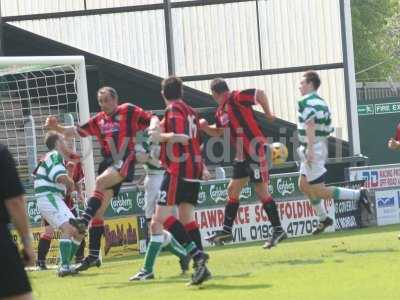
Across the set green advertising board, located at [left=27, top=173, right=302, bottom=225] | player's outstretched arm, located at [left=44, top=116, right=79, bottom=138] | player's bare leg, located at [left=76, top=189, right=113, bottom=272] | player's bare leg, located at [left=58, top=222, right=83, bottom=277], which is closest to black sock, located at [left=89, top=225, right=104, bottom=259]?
player's bare leg, located at [left=76, top=189, right=113, bottom=272]

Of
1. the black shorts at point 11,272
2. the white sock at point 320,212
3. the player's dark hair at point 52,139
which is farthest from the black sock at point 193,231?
the black shorts at point 11,272

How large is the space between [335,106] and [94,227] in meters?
16.9

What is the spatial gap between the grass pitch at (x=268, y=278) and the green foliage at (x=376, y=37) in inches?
1949

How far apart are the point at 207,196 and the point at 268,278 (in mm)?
10032

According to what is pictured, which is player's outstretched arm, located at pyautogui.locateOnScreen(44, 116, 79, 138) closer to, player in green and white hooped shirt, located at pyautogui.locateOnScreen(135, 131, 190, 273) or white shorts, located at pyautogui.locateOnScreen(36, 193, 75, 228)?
player in green and white hooped shirt, located at pyautogui.locateOnScreen(135, 131, 190, 273)

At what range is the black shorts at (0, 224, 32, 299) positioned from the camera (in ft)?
21.2

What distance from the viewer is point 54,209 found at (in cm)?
1496

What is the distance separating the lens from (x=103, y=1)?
30484mm

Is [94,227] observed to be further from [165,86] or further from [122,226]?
[122,226]

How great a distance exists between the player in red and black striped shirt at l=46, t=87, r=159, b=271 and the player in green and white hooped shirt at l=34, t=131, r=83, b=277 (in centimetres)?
47

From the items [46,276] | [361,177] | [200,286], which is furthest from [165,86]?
[361,177]

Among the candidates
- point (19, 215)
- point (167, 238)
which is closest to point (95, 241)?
point (167, 238)

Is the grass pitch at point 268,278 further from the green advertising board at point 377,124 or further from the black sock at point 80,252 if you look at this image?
the green advertising board at point 377,124

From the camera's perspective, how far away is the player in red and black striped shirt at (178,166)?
11453 millimetres
